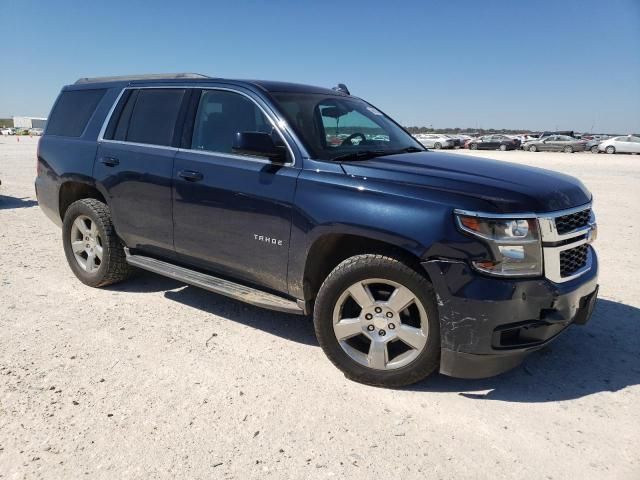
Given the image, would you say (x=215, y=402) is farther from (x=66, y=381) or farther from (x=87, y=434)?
(x=66, y=381)

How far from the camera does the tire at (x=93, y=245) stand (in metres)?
4.62

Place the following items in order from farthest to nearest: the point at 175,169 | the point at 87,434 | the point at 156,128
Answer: the point at 156,128 → the point at 175,169 → the point at 87,434

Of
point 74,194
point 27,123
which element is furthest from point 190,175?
point 27,123

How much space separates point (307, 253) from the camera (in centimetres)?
326

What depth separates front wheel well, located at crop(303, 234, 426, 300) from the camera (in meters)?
3.00

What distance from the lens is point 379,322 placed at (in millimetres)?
3094

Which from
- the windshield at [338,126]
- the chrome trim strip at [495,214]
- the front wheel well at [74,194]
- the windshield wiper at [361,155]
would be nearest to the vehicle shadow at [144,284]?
the front wheel well at [74,194]

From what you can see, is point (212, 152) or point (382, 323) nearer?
point (382, 323)

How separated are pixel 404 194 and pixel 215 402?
167cm

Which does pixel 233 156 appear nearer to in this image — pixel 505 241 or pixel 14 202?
pixel 505 241

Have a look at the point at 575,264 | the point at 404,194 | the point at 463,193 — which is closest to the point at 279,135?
the point at 404,194

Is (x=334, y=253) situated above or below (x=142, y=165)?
below

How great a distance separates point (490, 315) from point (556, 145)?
4220cm

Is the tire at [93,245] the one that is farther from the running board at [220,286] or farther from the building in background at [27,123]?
the building in background at [27,123]
